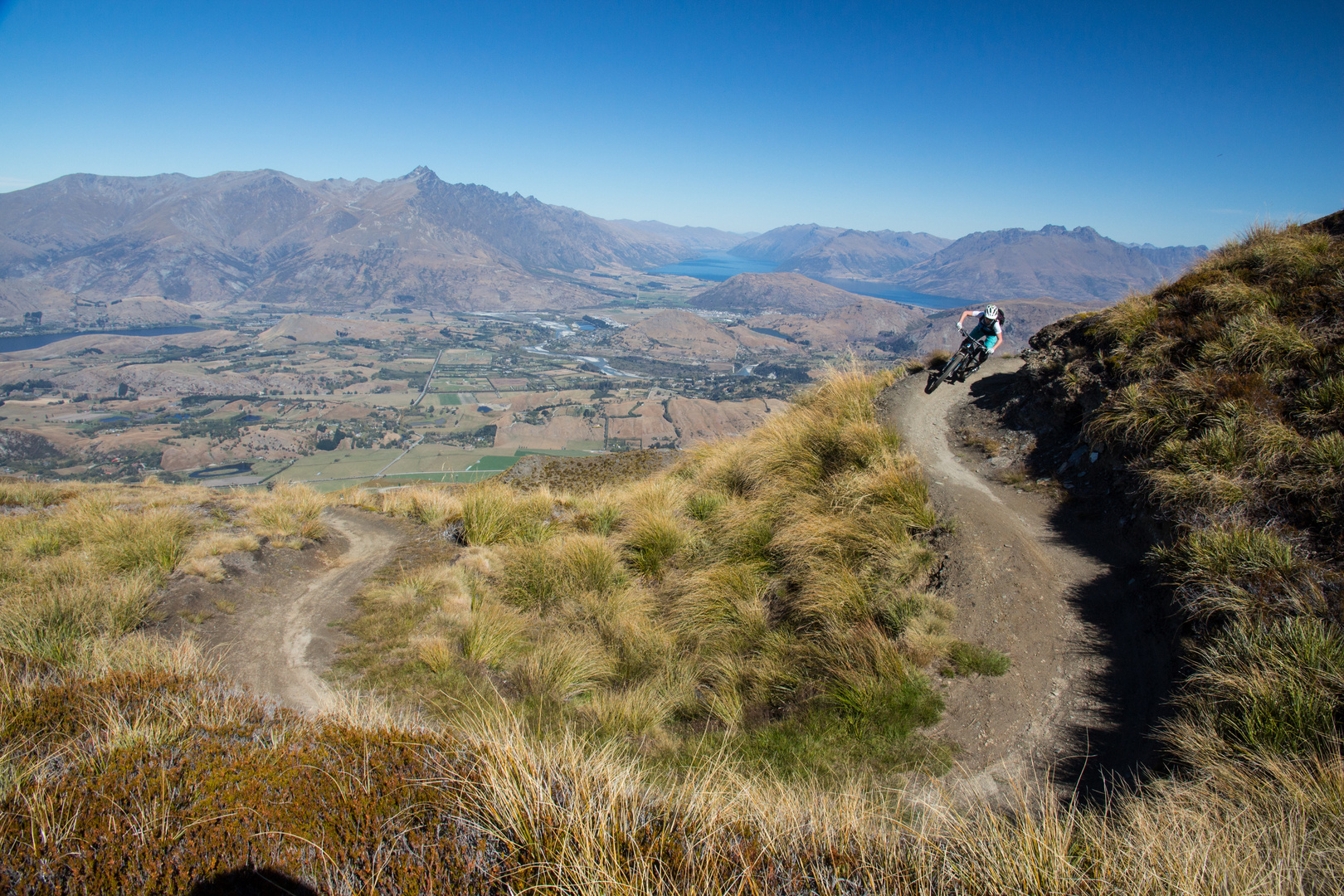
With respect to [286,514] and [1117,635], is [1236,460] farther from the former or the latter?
[286,514]

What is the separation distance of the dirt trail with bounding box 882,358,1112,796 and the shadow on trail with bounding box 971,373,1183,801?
8 cm

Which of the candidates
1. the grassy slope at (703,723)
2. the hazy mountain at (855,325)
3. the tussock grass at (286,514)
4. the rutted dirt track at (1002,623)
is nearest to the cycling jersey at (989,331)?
the grassy slope at (703,723)

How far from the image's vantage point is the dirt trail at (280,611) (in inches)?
209

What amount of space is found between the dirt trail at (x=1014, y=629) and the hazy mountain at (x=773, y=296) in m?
134

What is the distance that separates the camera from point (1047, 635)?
16.5 feet

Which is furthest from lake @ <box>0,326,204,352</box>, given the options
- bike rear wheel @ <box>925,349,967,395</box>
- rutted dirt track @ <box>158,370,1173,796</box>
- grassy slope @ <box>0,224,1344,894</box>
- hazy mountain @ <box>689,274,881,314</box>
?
bike rear wheel @ <box>925,349,967,395</box>

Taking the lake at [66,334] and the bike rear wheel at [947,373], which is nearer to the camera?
the bike rear wheel at [947,373]

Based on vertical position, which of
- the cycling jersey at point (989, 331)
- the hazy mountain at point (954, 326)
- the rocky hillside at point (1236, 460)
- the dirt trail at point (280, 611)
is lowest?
the dirt trail at point (280, 611)

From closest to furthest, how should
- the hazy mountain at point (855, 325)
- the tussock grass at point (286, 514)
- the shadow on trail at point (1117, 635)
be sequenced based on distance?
1. the shadow on trail at point (1117, 635)
2. the tussock grass at point (286, 514)
3. the hazy mountain at point (855, 325)

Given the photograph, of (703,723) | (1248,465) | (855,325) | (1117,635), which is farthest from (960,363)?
(855,325)

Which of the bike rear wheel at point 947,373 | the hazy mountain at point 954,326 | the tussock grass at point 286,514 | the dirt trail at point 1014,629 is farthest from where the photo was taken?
the hazy mountain at point 954,326

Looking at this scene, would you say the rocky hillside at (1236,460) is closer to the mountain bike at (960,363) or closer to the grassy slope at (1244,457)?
the grassy slope at (1244,457)

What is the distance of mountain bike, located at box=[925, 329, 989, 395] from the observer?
1148 centimetres

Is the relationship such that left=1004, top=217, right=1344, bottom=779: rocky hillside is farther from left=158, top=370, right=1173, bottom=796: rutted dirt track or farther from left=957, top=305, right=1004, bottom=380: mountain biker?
left=957, top=305, right=1004, bottom=380: mountain biker
